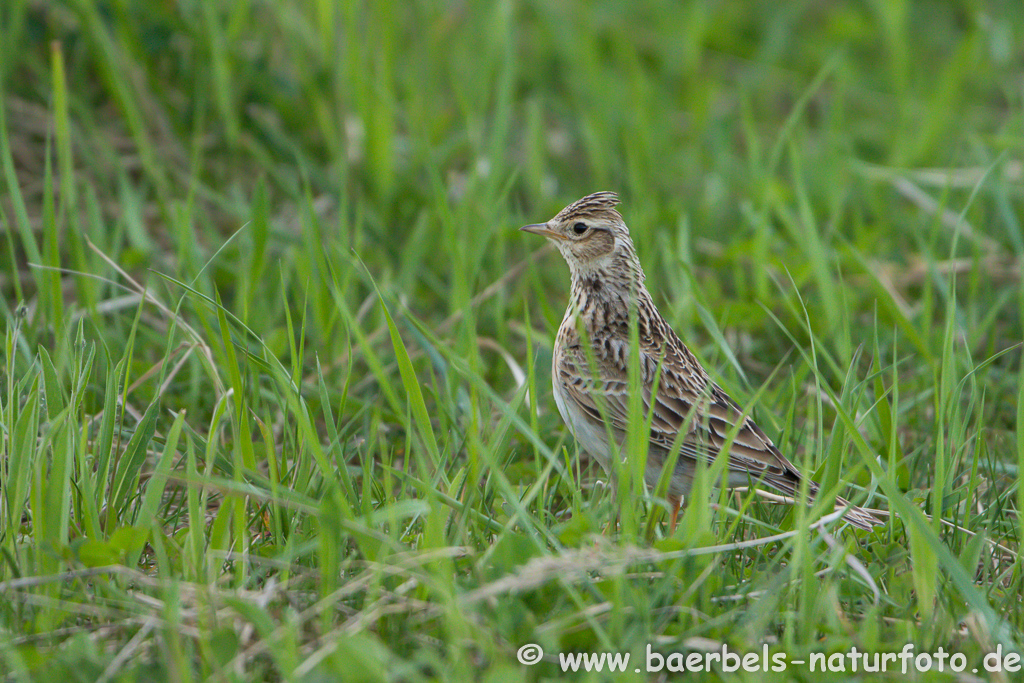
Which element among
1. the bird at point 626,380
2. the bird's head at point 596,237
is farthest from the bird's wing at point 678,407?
the bird's head at point 596,237

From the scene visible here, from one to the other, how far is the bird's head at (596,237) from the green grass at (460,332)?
234 millimetres

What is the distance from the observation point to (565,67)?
862 centimetres

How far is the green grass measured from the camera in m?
3.06

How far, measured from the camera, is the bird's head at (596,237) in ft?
15.1

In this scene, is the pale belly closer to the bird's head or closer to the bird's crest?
the bird's head

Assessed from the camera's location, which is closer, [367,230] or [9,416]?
[9,416]

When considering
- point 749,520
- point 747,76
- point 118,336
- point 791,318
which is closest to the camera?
point 749,520

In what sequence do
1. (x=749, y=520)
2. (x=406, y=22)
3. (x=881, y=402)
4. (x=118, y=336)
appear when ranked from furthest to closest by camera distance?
1. (x=406, y=22)
2. (x=118, y=336)
3. (x=881, y=402)
4. (x=749, y=520)

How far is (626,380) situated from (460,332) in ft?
3.10

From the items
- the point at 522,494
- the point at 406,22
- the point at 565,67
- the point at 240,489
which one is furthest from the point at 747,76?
the point at 240,489

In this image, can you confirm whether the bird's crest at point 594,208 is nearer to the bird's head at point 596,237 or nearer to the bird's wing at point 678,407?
the bird's head at point 596,237

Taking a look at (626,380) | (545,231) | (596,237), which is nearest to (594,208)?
(596,237)

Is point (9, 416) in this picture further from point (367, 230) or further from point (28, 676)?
point (367, 230)

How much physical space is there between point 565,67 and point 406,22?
52.9 inches
